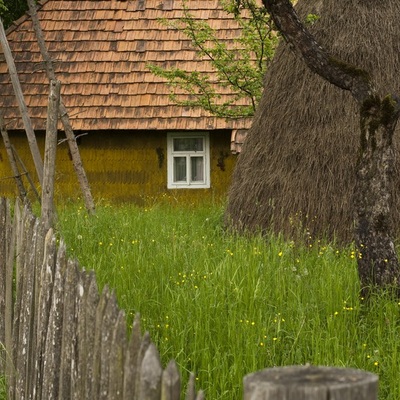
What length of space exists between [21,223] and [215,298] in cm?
116

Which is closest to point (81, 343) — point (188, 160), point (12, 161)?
point (12, 161)

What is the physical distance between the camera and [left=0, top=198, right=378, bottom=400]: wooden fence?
1.88 metres

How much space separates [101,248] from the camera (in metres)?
8.04

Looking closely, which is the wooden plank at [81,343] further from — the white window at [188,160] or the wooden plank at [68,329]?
the white window at [188,160]

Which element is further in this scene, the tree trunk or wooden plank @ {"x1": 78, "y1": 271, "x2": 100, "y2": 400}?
the tree trunk

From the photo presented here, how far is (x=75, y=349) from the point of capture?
3.66 m

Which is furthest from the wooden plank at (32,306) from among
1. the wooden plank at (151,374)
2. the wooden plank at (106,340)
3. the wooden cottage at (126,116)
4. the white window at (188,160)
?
the white window at (188,160)

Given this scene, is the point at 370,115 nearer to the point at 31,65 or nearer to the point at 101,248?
the point at 101,248

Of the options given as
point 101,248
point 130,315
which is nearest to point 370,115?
point 130,315

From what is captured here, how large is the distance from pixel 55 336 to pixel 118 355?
4.02ft

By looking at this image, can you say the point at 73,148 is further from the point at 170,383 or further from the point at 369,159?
the point at 170,383

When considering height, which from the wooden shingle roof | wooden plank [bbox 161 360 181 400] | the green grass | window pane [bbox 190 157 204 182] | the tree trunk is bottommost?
the green grass

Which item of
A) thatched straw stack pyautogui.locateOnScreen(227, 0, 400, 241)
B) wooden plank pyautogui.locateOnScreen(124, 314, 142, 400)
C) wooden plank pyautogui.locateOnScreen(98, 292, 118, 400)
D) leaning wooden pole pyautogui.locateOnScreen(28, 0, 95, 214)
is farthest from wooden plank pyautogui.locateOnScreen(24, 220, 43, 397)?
leaning wooden pole pyautogui.locateOnScreen(28, 0, 95, 214)

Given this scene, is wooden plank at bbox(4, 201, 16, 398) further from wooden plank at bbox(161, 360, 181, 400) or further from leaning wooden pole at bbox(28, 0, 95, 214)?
leaning wooden pole at bbox(28, 0, 95, 214)
